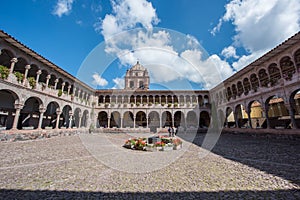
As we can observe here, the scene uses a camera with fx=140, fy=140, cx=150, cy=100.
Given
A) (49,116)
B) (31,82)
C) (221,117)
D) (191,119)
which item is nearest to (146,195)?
(31,82)

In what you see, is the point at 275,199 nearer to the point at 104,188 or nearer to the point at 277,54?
the point at 104,188

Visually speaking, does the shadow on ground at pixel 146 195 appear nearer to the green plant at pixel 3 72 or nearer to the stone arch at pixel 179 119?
the green plant at pixel 3 72

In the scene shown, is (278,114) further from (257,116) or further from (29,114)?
(29,114)

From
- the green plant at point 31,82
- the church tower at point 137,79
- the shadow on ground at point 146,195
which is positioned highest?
the church tower at point 137,79

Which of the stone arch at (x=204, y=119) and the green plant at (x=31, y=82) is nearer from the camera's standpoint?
the green plant at (x=31, y=82)

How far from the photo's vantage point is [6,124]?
16.4 m

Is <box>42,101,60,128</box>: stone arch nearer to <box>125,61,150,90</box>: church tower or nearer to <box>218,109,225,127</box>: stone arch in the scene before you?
<box>125,61,150,90</box>: church tower

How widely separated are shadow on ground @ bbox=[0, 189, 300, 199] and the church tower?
35.1 meters

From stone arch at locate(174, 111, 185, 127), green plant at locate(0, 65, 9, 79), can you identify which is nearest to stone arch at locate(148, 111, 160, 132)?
stone arch at locate(174, 111, 185, 127)

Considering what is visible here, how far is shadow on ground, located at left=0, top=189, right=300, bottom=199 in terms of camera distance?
11.0 ft

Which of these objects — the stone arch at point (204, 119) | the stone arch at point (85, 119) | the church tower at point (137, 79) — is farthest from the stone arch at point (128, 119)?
the stone arch at point (204, 119)

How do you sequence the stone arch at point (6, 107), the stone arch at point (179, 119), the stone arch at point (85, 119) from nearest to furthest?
1. the stone arch at point (6, 107)
2. the stone arch at point (85, 119)
3. the stone arch at point (179, 119)

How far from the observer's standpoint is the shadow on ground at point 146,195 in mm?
3340

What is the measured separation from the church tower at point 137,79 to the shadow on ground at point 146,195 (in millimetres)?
35071
